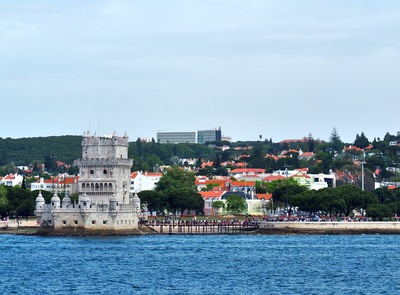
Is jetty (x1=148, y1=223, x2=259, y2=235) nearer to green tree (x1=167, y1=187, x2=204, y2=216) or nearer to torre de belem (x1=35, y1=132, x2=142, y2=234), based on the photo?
torre de belem (x1=35, y1=132, x2=142, y2=234)

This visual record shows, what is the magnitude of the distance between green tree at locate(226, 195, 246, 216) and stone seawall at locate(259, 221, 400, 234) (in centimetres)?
4269

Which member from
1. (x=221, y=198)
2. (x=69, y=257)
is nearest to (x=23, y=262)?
(x=69, y=257)

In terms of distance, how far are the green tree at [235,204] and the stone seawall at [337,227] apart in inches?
1681

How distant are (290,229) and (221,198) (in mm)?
56525

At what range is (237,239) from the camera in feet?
396

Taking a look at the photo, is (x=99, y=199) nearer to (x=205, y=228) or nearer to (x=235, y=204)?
(x=205, y=228)

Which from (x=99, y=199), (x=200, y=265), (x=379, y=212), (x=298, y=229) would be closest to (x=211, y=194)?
(x=379, y=212)

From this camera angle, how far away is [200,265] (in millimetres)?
88875

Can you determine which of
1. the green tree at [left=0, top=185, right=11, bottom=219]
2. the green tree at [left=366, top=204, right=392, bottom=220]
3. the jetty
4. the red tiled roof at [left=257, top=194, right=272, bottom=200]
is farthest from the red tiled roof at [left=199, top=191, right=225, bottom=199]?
the green tree at [left=366, top=204, right=392, bottom=220]

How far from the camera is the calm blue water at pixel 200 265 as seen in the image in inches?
2916

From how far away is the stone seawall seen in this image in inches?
4914

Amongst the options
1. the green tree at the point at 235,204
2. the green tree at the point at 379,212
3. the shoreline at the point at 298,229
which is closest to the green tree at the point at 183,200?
the green tree at the point at 235,204

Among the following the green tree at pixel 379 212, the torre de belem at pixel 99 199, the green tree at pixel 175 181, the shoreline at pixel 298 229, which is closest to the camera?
the torre de belem at pixel 99 199

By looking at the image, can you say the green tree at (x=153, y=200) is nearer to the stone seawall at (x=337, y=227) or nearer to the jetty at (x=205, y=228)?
the jetty at (x=205, y=228)
